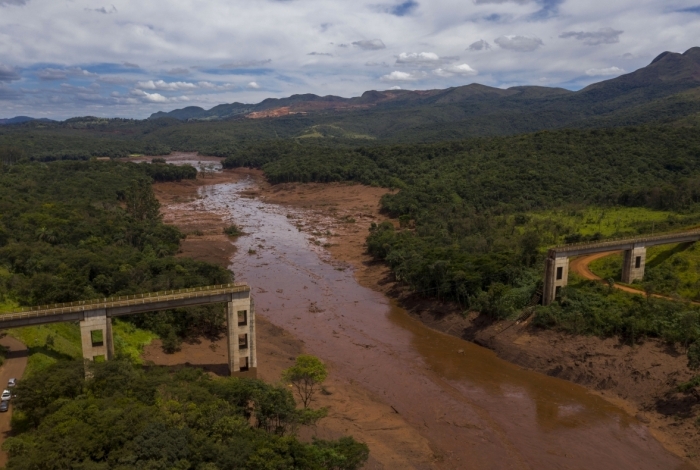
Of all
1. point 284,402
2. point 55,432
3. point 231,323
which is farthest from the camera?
point 231,323

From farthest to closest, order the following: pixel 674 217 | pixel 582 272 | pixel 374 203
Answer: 1. pixel 374 203
2. pixel 674 217
3. pixel 582 272

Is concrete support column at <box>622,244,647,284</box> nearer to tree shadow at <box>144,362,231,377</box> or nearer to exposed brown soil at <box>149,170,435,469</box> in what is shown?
exposed brown soil at <box>149,170,435,469</box>

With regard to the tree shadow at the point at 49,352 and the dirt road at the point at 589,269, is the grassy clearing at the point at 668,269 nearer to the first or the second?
the dirt road at the point at 589,269

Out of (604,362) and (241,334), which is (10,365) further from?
(604,362)

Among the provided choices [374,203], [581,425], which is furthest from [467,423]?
[374,203]

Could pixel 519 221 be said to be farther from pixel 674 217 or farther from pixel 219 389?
pixel 219 389

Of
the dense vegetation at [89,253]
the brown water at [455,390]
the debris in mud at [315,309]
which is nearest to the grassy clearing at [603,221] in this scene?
the brown water at [455,390]
